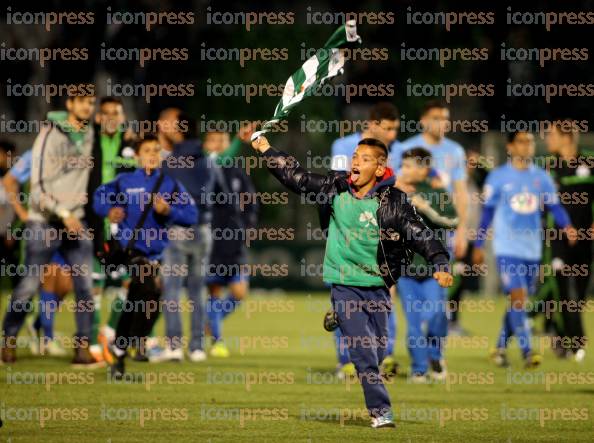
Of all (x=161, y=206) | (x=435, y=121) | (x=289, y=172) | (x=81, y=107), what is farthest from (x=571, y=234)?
(x=289, y=172)

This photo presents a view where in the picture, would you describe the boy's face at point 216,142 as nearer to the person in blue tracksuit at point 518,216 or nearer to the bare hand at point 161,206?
the person in blue tracksuit at point 518,216

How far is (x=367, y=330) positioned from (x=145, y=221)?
3926 mm

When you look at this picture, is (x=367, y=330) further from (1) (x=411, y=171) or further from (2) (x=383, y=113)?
(2) (x=383, y=113)

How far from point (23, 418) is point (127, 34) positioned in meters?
15.6

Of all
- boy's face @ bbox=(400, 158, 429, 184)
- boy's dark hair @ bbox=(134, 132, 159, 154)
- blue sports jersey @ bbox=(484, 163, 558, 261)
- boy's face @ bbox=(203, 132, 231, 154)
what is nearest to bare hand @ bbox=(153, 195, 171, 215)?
boy's dark hair @ bbox=(134, 132, 159, 154)

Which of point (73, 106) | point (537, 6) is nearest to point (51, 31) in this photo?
point (537, 6)

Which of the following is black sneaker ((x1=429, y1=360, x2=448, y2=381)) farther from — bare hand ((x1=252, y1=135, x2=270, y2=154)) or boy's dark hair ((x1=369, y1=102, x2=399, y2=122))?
bare hand ((x1=252, y1=135, x2=270, y2=154))

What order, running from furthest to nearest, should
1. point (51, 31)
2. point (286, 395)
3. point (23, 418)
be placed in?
point (51, 31)
point (286, 395)
point (23, 418)

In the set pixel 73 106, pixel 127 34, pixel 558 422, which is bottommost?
pixel 558 422

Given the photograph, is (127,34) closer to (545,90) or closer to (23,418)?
(545,90)

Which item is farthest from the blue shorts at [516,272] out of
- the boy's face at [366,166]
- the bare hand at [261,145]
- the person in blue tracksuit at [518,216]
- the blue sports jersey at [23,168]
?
the bare hand at [261,145]

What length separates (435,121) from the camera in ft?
51.5

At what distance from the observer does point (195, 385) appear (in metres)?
13.9

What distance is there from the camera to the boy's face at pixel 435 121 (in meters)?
15.7
